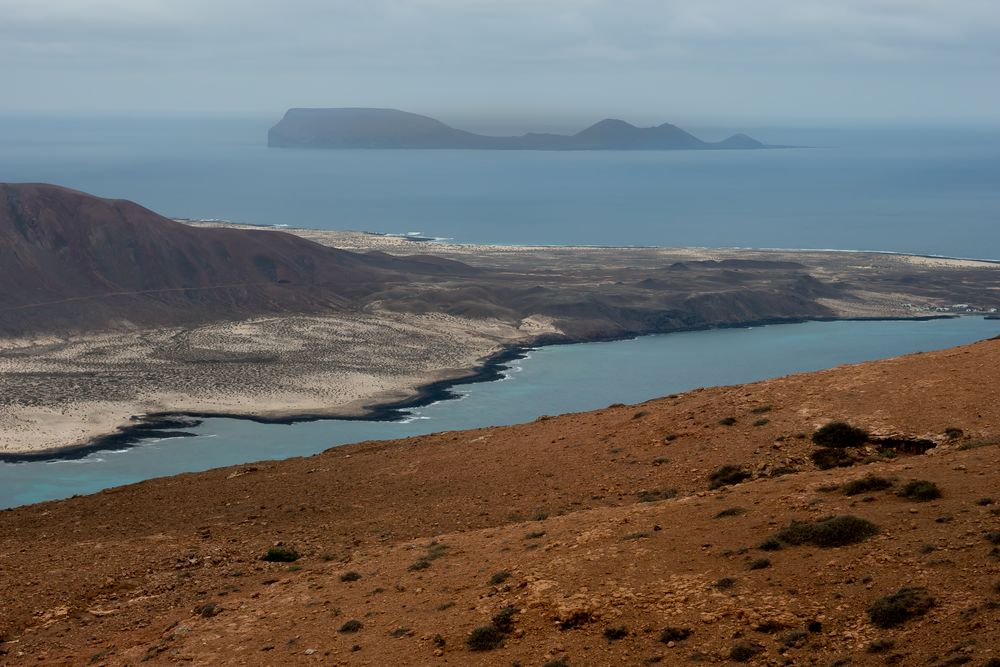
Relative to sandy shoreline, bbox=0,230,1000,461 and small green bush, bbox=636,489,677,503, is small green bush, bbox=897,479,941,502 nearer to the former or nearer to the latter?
small green bush, bbox=636,489,677,503

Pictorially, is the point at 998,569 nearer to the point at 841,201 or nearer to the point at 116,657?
the point at 116,657

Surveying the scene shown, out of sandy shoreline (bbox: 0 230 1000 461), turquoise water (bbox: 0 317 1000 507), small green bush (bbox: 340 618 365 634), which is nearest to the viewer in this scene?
small green bush (bbox: 340 618 365 634)

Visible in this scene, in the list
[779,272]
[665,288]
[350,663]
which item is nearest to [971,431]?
[350,663]

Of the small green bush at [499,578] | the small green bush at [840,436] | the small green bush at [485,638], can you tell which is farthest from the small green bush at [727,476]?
the small green bush at [485,638]

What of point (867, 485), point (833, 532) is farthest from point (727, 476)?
point (833, 532)

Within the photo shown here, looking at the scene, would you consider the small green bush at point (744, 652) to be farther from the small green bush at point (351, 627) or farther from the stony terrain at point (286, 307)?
the stony terrain at point (286, 307)

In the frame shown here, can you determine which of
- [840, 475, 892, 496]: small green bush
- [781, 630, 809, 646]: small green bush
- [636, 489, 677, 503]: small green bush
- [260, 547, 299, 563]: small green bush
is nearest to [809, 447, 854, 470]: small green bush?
[636, 489, 677, 503]: small green bush
